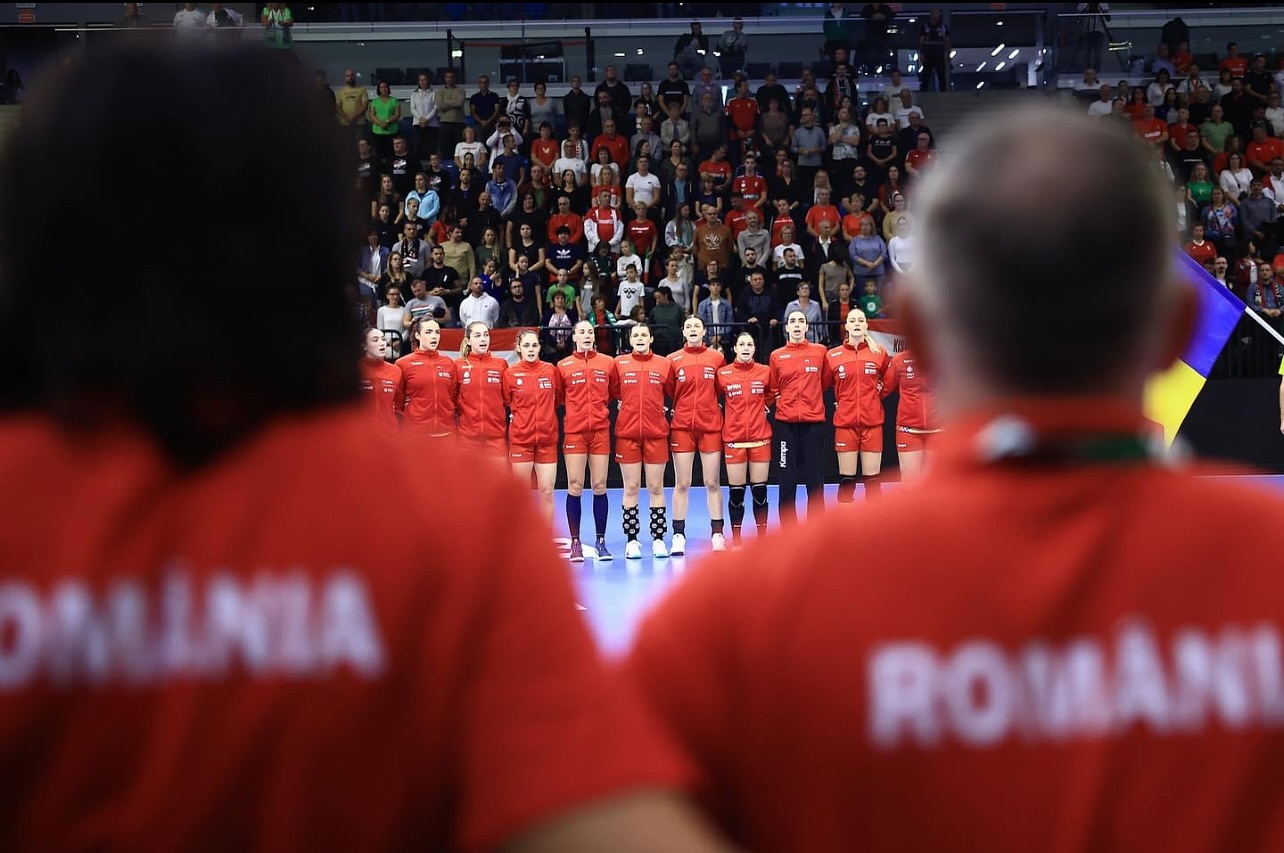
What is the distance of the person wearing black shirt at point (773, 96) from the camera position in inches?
800

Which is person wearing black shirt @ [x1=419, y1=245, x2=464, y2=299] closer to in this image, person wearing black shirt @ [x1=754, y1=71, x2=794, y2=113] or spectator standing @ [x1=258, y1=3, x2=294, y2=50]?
spectator standing @ [x1=258, y1=3, x2=294, y2=50]

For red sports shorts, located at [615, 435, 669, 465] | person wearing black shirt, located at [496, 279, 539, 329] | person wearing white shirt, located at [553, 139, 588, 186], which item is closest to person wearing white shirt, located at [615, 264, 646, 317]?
person wearing black shirt, located at [496, 279, 539, 329]

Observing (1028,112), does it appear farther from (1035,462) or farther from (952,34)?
(952,34)

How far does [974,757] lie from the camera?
1074mm

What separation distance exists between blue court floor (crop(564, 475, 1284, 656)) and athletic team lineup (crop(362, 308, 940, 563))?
39 centimetres

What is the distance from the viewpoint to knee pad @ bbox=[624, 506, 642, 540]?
13031mm

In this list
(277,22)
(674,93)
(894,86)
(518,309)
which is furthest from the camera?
(894,86)

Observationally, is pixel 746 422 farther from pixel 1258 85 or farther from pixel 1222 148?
pixel 1258 85

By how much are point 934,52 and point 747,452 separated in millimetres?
12260

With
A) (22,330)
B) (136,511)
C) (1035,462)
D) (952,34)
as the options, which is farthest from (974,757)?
(952,34)

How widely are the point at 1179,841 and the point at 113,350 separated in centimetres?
95

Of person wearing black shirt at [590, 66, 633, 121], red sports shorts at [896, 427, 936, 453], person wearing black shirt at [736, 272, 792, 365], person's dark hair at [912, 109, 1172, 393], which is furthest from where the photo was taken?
person wearing black shirt at [590, 66, 633, 121]

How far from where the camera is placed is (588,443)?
13.3 m

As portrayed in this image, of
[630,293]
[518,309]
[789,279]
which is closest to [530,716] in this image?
[630,293]
